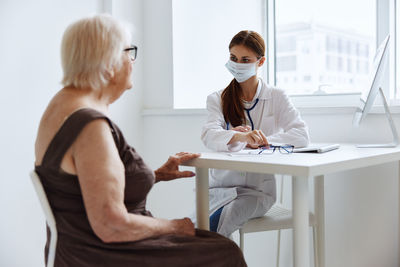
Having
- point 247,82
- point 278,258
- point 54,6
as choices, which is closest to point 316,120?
point 247,82

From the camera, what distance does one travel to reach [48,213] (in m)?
1.18

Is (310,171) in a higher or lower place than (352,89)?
lower

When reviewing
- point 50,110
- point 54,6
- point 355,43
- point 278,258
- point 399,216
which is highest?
point 54,6

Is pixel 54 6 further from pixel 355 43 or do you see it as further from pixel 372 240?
pixel 372 240

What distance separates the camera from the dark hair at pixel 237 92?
1.92 metres

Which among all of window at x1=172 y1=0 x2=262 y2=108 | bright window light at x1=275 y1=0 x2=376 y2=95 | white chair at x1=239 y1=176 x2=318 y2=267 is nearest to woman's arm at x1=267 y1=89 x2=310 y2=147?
white chair at x1=239 y1=176 x2=318 y2=267

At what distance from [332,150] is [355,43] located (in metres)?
1.05

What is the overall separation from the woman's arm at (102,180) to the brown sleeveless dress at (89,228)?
0.10 feet

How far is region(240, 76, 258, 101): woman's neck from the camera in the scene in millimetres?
2000

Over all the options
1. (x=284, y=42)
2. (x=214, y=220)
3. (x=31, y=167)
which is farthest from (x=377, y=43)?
(x=31, y=167)

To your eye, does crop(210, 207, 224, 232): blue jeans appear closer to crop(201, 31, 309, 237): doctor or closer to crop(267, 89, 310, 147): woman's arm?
crop(201, 31, 309, 237): doctor

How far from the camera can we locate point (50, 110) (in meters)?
1.22

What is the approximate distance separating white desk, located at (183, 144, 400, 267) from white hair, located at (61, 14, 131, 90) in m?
0.45

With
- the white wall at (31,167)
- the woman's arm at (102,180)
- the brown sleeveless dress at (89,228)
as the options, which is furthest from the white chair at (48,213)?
the white wall at (31,167)
